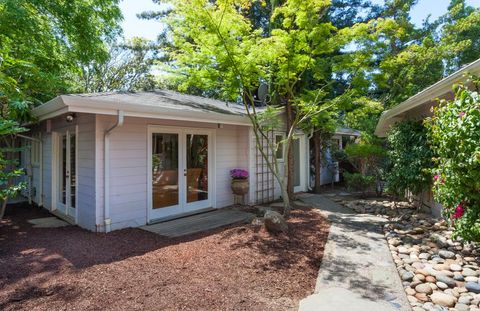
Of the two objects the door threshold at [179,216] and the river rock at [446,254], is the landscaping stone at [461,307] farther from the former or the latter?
the door threshold at [179,216]

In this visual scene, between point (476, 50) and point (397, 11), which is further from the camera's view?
point (476, 50)

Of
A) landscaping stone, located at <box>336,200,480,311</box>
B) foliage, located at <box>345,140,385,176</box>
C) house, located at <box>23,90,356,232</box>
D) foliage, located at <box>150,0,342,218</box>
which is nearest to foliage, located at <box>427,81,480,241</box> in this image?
landscaping stone, located at <box>336,200,480,311</box>

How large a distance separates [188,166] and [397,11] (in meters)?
15.4

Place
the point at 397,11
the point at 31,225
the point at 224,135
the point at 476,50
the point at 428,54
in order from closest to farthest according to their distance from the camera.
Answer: the point at 31,225 < the point at 224,135 < the point at 428,54 < the point at 397,11 < the point at 476,50

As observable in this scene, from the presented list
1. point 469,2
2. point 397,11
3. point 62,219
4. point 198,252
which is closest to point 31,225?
point 62,219

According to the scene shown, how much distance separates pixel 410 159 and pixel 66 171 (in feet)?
25.8

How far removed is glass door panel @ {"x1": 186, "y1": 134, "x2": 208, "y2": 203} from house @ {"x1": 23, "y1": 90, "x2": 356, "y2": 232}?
0.08 feet

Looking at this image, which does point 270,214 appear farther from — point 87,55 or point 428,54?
point 428,54

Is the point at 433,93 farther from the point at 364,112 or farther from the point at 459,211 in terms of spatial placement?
the point at 364,112

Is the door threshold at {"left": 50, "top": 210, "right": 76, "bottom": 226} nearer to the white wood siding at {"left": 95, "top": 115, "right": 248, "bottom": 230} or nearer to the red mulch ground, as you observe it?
the red mulch ground

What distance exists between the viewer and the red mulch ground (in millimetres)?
2902

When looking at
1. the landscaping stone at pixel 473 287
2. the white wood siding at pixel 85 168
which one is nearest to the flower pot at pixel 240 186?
the white wood siding at pixel 85 168

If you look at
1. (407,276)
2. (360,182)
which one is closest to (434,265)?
(407,276)

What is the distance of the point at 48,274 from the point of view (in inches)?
137
